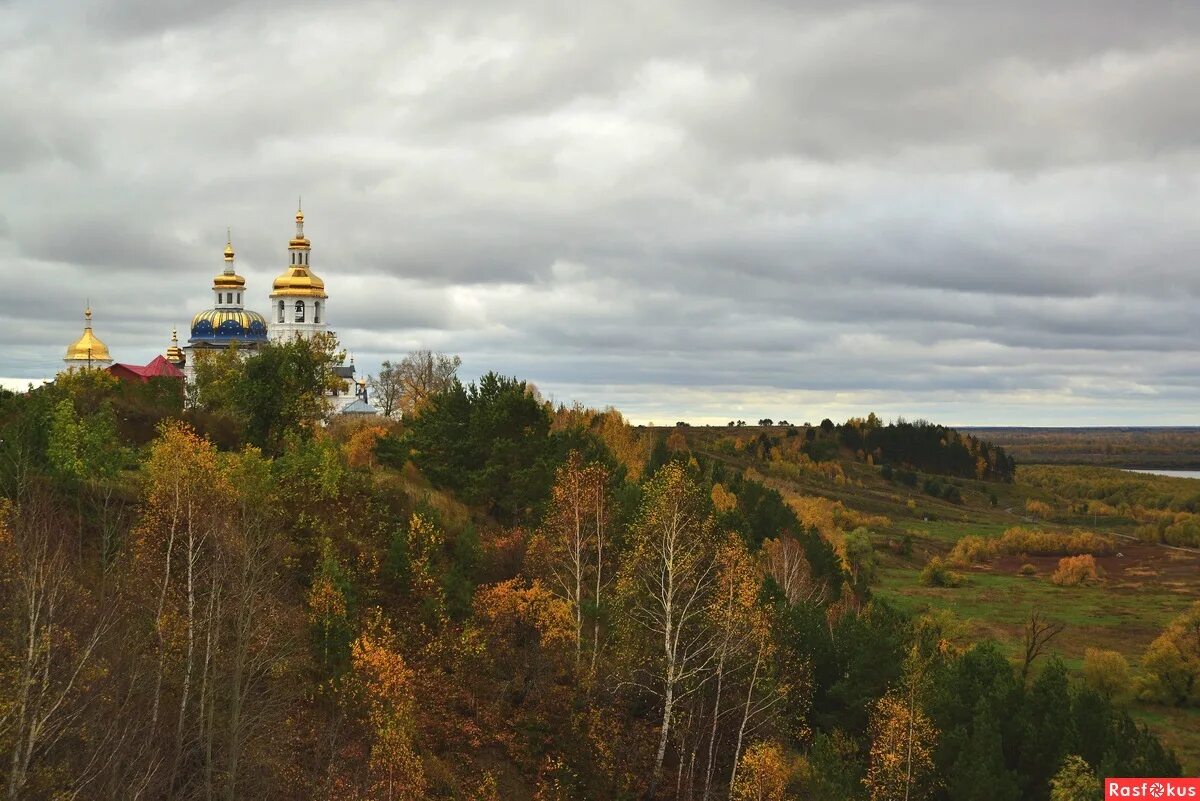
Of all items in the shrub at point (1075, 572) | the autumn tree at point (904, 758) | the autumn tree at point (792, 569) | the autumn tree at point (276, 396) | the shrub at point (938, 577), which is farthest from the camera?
the shrub at point (1075, 572)

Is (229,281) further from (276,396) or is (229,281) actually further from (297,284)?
(276,396)

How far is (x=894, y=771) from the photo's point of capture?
133 feet

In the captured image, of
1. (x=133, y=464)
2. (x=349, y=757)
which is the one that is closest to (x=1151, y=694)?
(x=349, y=757)

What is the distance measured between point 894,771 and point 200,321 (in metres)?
130

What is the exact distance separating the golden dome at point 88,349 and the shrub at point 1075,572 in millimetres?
126628

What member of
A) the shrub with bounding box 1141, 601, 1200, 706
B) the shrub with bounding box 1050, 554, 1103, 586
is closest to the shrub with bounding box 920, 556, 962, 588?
the shrub with bounding box 1050, 554, 1103, 586

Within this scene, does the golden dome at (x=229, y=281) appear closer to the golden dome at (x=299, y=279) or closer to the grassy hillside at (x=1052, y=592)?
the golden dome at (x=299, y=279)

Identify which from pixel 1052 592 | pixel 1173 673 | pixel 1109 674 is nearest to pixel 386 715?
pixel 1109 674

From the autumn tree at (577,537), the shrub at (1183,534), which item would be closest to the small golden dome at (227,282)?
the autumn tree at (577,537)

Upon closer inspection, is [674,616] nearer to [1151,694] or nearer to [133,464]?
[133,464]

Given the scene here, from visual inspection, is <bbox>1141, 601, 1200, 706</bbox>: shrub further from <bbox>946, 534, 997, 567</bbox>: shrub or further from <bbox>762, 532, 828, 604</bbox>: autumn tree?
<bbox>946, 534, 997, 567</bbox>: shrub

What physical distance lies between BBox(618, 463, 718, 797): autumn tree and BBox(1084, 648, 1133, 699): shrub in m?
48.0

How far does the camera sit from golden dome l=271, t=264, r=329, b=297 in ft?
496

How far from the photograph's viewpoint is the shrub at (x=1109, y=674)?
81.7 m
